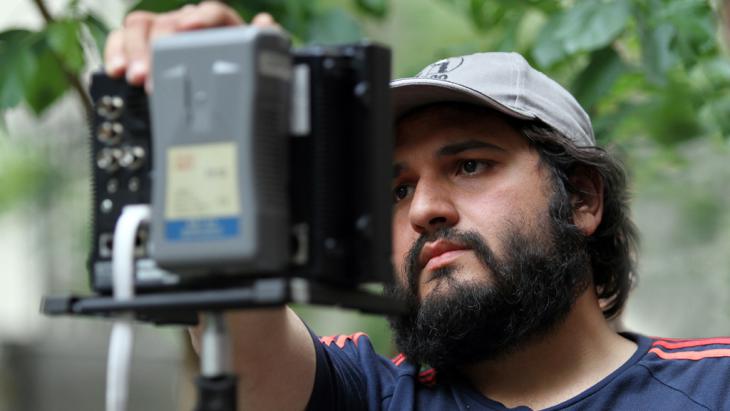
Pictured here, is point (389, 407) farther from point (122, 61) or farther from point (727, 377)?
point (122, 61)

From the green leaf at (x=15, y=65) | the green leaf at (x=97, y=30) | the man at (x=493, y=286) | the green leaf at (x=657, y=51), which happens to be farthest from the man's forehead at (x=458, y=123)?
the green leaf at (x=15, y=65)

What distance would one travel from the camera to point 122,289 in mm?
1385

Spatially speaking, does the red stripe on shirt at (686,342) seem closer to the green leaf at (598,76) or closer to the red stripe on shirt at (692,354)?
the red stripe on shirt at (692,354)

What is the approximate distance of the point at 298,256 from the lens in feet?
4.53

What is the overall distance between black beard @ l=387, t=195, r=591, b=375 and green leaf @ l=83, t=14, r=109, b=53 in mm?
1011

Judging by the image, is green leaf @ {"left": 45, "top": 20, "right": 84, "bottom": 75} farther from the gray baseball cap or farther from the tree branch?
the gray baseball cap

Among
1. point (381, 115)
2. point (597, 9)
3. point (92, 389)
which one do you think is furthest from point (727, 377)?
point (92, 389)

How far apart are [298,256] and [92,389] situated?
23.6 ft

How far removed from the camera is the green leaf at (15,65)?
270 cm

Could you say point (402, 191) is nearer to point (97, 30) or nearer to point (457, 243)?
point (457, 243)

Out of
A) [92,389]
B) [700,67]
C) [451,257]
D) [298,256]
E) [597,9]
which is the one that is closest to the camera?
[298,256]

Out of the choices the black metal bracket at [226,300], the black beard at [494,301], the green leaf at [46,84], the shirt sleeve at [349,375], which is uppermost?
the green leaf at [46,84]

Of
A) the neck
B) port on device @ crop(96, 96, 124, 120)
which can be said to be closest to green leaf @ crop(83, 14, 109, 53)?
the neck

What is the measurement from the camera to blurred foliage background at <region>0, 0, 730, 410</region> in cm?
271
